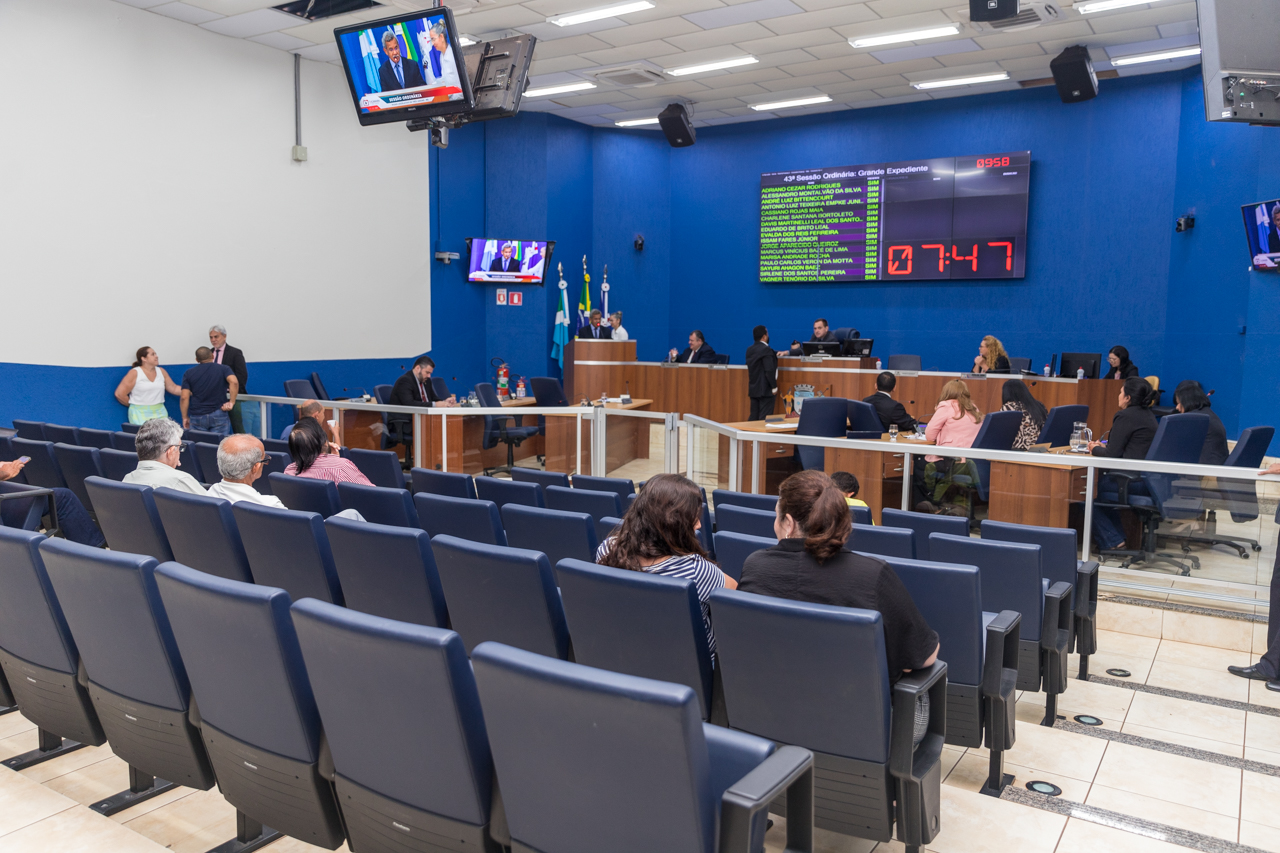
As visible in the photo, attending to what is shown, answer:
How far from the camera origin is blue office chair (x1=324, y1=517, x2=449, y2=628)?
3.04 metres

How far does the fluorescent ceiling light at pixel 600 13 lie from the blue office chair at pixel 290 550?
22.2 ft

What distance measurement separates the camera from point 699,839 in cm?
148

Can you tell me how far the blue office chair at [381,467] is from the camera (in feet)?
19.2

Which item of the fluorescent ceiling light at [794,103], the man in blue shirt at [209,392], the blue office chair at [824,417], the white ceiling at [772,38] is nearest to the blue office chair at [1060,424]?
the blue office chair at [824,417]

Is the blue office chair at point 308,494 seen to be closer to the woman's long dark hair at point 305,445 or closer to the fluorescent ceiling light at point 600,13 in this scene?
the woman's long dark hair at point 305,445

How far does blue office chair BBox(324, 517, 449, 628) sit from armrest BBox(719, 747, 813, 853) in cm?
169

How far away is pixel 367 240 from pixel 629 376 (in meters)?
3.80

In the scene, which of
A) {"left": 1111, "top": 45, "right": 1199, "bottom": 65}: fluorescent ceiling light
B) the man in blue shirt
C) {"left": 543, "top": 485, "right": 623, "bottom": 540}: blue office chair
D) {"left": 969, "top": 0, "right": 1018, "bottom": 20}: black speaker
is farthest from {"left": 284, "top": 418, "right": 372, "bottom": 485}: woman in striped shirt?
{"left": 1111, "top": 45, "right": 1199, "bottom": 65}: fluorescent ceiling light

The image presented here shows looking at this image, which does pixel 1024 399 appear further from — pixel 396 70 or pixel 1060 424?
pixel 396 70

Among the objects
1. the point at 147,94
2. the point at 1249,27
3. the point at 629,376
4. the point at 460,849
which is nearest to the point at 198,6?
the point at 147,94

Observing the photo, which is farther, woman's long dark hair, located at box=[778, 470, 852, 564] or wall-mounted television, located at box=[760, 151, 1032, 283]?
wall-mounted television, located at box=[760, 151, 1032, 283]

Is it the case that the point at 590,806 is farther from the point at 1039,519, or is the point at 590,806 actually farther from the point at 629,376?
the point at 629,376

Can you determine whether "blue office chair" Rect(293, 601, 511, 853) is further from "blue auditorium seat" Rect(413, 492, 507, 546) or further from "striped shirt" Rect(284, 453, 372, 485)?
"striped shirt" Rect(284, 453, 372, 485)

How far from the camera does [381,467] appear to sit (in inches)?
234
